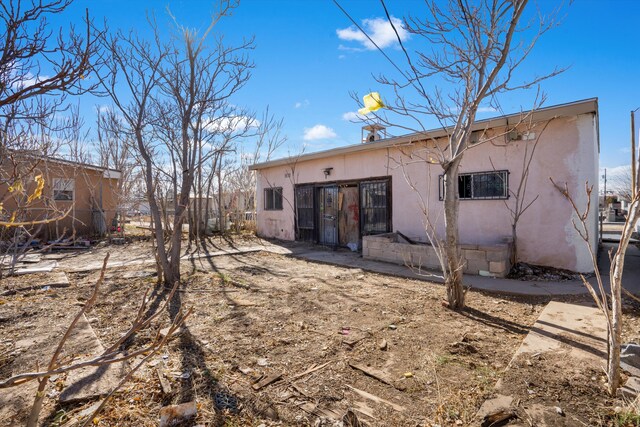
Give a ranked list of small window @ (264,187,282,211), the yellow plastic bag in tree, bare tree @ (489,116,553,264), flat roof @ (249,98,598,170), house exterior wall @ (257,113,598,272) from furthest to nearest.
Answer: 1. small window @ (264,187,282,211)
2. bare tree @ (489,116,553,264)
3. house exterior wall @ (257,113,598,272)
4. flat roof @ (249,98,598,170)
5. the yellow plastic bag in tree

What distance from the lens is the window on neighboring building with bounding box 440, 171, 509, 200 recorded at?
678cm

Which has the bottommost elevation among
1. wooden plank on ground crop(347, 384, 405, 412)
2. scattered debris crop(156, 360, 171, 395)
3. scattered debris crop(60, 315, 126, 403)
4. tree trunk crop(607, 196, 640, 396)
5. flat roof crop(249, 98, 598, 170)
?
wooden plank on ground crop(347, 384, 405, 412)

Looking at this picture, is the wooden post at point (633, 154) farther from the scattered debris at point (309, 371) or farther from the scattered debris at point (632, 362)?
the scattered debris at point (309, 371)

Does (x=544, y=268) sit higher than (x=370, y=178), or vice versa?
(x=370, y=178)

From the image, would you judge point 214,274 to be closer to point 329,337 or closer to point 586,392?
point 329,337

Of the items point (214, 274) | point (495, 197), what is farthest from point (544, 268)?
point (214, 274)

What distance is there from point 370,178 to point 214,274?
4949mm

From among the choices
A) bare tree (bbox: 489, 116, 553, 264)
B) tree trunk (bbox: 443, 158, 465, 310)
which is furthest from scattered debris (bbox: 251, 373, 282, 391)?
bare tree (bbox: 489, 116, 553, 264)

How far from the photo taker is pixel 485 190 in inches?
278

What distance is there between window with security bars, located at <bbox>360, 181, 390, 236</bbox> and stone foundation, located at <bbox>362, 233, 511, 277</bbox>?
2.95 ft

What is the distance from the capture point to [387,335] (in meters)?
3.41

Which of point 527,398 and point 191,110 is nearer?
point 527,398

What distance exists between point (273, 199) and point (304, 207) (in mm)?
1872

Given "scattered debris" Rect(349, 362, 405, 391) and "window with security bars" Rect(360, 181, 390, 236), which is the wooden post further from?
"window with security bars" Rect(360, 181, 390, 236)
